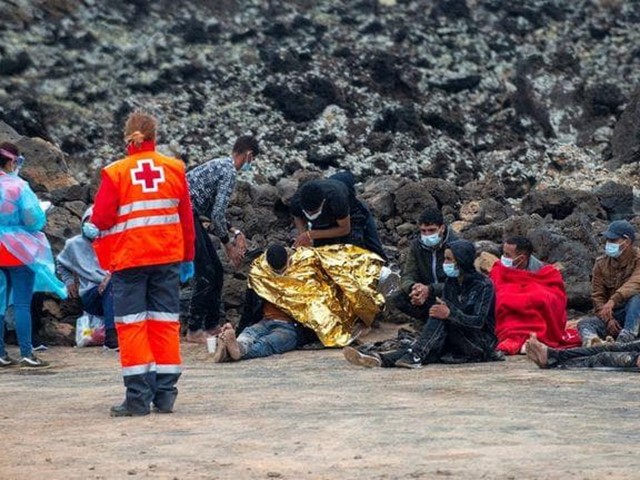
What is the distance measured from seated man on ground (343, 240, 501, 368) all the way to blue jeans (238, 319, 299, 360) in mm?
1026

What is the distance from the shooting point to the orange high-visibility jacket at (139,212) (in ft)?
31.0

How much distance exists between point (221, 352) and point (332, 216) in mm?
1874

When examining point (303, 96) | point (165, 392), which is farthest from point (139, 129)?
point (303, 96)

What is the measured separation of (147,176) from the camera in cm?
954

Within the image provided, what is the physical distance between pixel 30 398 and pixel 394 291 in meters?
3.72

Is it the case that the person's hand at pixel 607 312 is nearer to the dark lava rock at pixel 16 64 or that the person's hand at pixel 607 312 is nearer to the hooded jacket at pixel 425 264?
the hooded jacket at pixel 425 264

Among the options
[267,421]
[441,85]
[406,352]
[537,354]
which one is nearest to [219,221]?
[406,352]

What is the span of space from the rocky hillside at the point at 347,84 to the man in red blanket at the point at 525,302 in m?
8.32

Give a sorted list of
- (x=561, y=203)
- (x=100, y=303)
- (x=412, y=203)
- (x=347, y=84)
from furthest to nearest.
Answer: (x=347, y=84)
(x=561, y=203)
(x=412, y=203)
(x=100, y=303)

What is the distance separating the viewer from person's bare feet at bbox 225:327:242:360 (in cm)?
1230

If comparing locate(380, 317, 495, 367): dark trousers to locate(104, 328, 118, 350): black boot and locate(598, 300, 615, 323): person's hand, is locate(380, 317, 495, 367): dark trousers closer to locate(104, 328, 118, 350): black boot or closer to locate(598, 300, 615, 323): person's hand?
locate(598, 300, 615, 323): person's hand

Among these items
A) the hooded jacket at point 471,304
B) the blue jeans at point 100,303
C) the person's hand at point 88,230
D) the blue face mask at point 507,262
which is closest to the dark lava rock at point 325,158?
the blue jeans at point 100,303

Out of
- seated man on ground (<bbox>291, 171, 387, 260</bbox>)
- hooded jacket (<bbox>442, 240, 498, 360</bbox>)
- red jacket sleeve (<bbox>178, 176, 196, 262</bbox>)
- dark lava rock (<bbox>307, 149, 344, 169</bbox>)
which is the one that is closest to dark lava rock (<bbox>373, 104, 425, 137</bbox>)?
dark lava rock (<bbox>307, 149, 344, 169</bbox>)

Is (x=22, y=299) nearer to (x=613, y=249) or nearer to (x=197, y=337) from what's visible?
(x=197, y=337)
